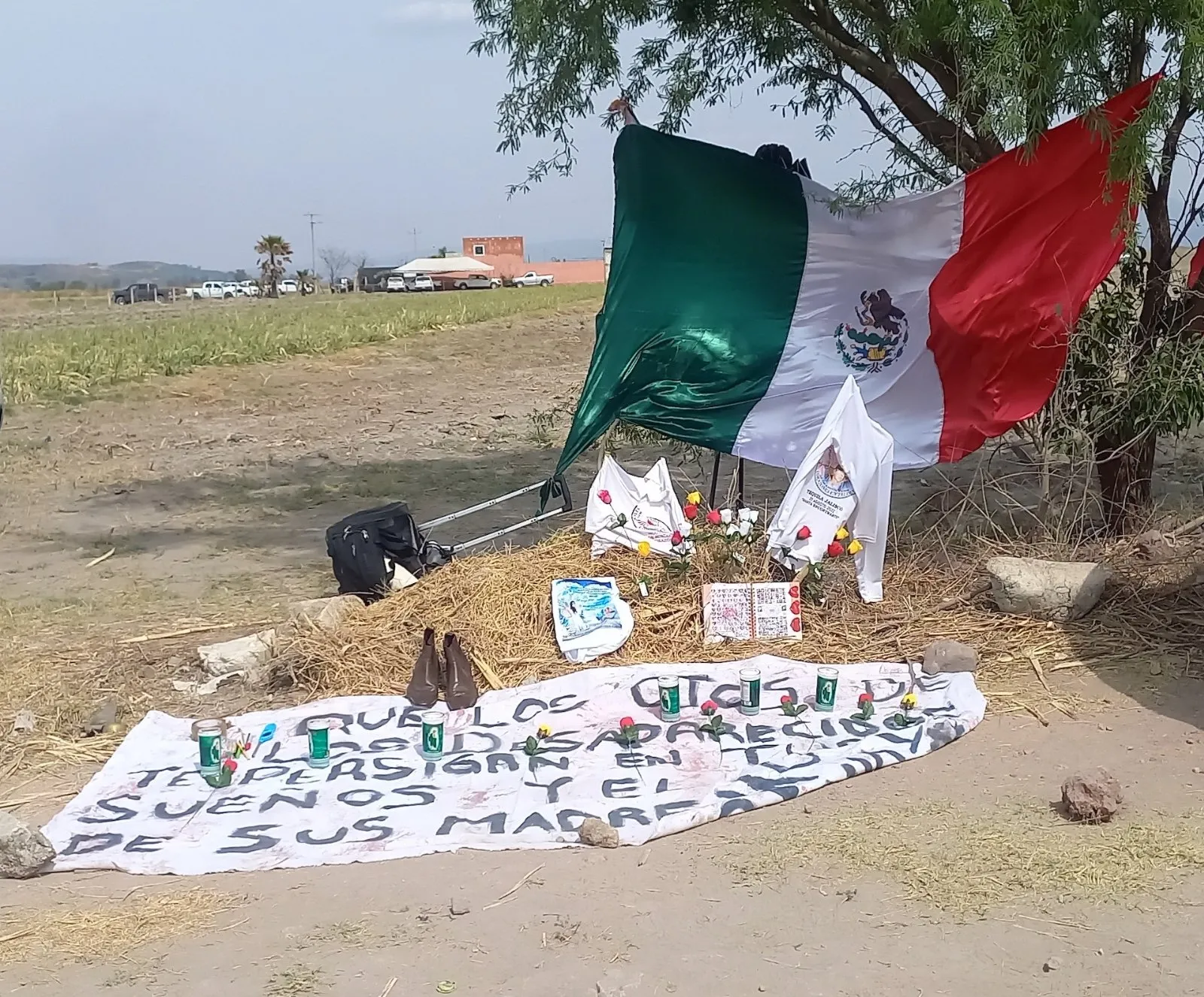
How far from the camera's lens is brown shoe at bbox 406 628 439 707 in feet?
17.5

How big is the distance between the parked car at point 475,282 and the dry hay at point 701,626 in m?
61.8

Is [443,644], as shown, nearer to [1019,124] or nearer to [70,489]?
[1019,124]

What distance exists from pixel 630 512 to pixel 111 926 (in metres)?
3.39

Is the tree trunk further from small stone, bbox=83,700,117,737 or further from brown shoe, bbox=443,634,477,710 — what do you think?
small stone, bbox=83,700,117,737

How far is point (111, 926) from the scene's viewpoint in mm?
3611

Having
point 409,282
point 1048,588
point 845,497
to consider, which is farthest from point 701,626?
point 409,282

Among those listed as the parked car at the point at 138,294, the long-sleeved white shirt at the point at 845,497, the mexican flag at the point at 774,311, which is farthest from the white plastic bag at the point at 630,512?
the parked car at the point at 138,294

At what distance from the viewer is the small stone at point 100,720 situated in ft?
17.3

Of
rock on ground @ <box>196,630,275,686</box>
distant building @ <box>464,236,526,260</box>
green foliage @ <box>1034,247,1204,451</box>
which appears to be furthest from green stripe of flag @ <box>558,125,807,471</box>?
distant building @ <box>464,236,526,260</box>

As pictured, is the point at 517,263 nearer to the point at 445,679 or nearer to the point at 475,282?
the point at 475,282

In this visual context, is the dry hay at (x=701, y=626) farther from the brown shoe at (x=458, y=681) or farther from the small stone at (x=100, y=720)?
the small stone at (x=100, y=720)

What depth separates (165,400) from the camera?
606 inches

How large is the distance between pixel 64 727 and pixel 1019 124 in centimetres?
488

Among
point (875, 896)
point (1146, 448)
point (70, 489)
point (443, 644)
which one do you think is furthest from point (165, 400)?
point (875, 896)
